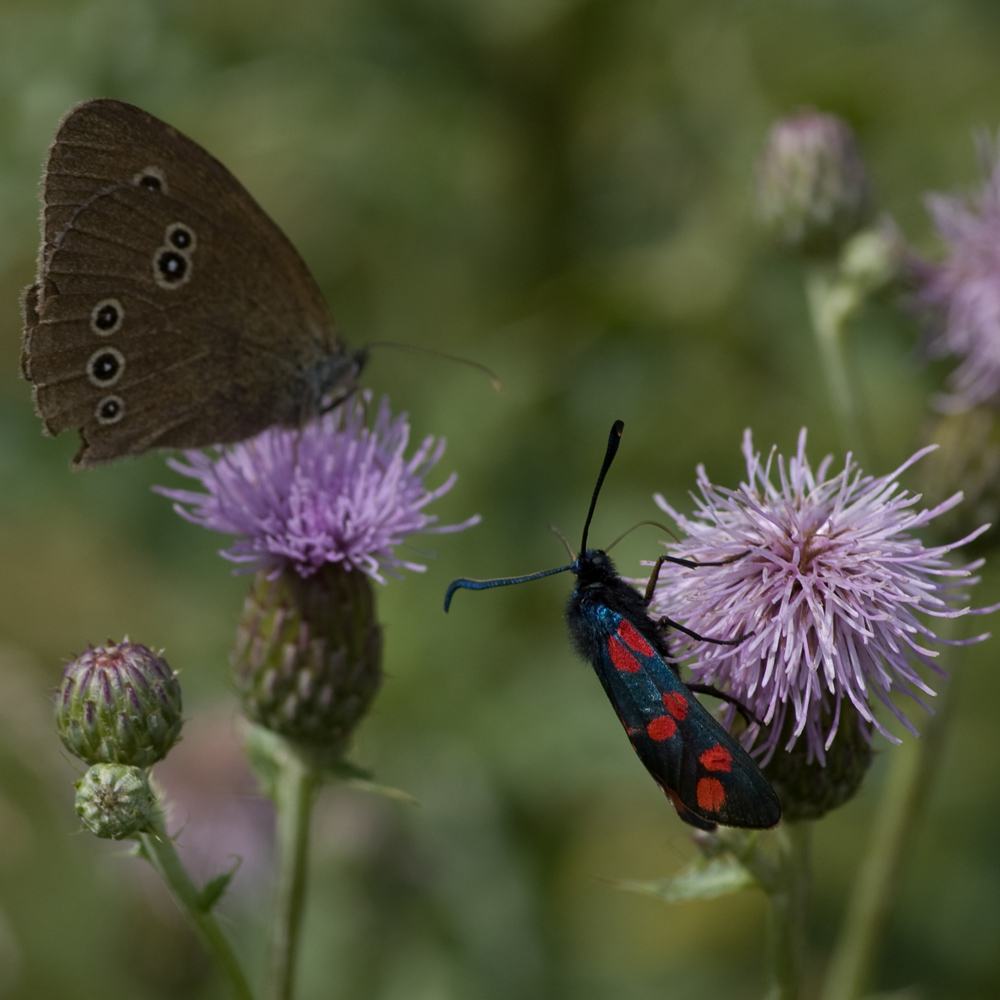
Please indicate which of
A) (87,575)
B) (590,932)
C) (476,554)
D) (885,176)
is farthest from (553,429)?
(87,575)

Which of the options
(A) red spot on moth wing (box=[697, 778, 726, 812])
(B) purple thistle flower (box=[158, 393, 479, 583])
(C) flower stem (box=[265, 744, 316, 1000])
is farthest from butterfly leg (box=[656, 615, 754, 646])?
(C) flower stem (box=[265, 744, 316, 1000])

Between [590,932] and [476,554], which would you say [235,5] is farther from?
[590,932]

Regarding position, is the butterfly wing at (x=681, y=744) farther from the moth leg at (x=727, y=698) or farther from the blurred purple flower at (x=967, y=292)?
the blurred purple flower at (x=967, y=292)

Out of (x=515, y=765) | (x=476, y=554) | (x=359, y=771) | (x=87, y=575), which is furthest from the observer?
(x=87, y=575)

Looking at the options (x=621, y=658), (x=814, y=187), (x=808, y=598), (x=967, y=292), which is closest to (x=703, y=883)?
(x=621, y=658)

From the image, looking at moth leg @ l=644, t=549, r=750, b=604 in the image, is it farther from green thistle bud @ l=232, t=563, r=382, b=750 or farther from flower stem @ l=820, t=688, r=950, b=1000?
flower stem @ l=820, t=688, r=950, b=1000

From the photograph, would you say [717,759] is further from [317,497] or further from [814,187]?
[814,187]

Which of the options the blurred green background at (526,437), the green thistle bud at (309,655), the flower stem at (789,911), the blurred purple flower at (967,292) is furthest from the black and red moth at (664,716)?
the blurred green background at (526,437)
